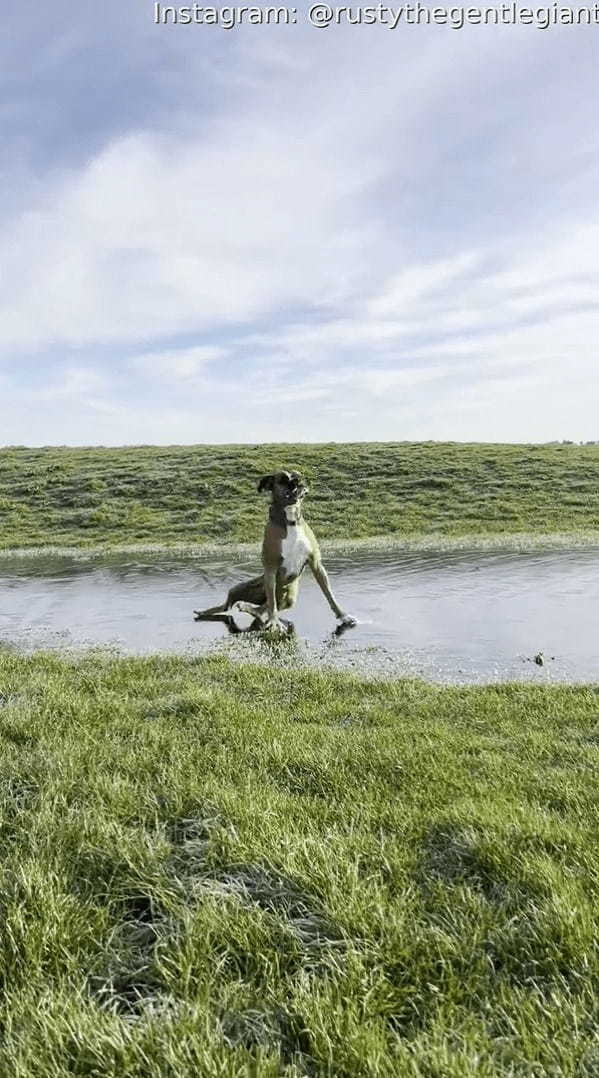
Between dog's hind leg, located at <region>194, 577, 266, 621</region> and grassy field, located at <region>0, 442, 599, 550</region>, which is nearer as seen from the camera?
dog's hind leg, located at <region>194, 577, 266, 621</region>

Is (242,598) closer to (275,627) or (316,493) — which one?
(275,627)

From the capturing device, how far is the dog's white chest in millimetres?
9984

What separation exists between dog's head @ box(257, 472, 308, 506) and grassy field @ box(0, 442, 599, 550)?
1496 centimetres

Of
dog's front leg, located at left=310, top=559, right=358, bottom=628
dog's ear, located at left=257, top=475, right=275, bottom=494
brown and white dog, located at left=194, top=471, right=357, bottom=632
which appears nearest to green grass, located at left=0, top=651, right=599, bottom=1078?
brown and white dog, located at left=194, top=471, right=357, bottom=632

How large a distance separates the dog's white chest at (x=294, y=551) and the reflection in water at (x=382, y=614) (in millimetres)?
925

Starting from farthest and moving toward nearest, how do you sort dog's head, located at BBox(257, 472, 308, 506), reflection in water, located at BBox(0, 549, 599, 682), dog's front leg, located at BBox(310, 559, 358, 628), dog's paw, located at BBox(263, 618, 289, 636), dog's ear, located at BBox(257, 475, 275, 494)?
dog's front leg, located at BBox(310, 559, 358, 628)
dog's ear, located at BBox(257, 475, 275, 494)
dog's head, located at BBox(257, 472, 308, 506)
dog's paw, located at BBox(263, 618, 289, 636)
reflection in water, located at BBox(0, 549, 599, 682)

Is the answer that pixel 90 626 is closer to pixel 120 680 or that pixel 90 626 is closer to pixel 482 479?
pixel 120 680

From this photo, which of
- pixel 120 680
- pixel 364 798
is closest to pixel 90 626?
pixel 120 680

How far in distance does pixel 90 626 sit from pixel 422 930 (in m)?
9.10

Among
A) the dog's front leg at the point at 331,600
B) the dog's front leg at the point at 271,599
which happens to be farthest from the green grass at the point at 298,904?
the dog's front leg at the point at 331,600

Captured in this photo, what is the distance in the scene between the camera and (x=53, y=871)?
319 cm

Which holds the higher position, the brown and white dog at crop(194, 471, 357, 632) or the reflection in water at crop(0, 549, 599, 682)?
the brown and white dog at crop(194, 471, 357, 632)

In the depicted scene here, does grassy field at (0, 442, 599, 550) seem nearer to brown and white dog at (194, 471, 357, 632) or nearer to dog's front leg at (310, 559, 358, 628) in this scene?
dog's front leg at (310, 559, 358, 628)

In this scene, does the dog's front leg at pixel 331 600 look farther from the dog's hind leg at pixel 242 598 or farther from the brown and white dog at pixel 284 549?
the dog's hind leg at pixel 242 598
